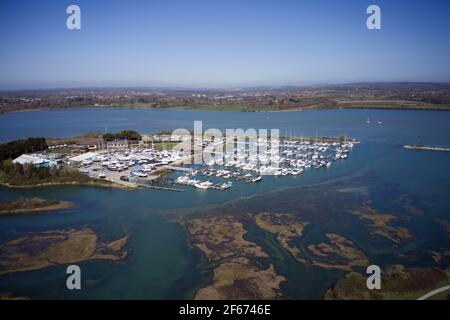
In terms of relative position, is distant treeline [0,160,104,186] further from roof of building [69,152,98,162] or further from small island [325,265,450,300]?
small island [325,265,450,300]

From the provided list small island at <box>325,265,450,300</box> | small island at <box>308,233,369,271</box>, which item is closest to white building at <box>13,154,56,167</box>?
small island at <box>308,233,369,271</box>

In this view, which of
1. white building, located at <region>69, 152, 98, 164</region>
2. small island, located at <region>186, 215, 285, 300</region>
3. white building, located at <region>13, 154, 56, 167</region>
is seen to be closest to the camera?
small island, located at <region>186, 215, 285, 300</region>

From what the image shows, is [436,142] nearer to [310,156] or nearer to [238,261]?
[310,156]

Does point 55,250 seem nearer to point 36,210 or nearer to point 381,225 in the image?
point 36,210

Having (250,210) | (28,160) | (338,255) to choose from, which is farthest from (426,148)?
(28,160)

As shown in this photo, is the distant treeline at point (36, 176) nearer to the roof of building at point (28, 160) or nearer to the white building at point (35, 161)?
the white building at point (35, 161)

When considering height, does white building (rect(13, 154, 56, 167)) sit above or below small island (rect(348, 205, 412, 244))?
above
